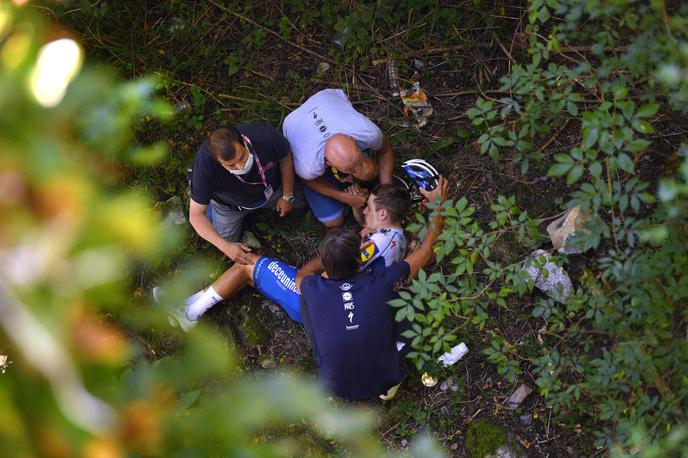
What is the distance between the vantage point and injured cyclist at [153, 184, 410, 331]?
13.6 ft

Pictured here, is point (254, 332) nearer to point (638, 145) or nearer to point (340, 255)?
point (340, 255)

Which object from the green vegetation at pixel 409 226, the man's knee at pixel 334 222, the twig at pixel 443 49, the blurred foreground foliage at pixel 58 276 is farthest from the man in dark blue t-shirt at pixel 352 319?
the blurred foreground foliage at pixel 58 276

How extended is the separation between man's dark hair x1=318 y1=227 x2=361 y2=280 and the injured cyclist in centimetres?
34

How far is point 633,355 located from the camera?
2.68 m

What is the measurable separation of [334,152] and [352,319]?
100 cm

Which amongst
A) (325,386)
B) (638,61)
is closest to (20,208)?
(638,61)

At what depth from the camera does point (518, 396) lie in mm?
3746

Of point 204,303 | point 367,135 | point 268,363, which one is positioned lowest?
point 268,363

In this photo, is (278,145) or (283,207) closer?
(278,145)

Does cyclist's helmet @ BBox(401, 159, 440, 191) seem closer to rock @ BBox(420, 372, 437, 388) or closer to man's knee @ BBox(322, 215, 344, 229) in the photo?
man's knee @ BBox(322, 215, 344, 229)

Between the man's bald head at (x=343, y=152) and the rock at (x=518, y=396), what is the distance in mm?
1610

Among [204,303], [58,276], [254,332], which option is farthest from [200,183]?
[58,276]

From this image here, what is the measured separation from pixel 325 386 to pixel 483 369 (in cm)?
95

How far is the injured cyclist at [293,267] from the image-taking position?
414 centimetres
